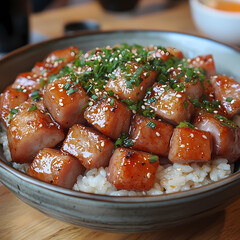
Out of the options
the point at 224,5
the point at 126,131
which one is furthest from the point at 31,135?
the point at 224,5

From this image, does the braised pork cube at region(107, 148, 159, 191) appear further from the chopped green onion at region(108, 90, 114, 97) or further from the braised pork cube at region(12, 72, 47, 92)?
the braised pork cube at region(12, 72, 47, 92)

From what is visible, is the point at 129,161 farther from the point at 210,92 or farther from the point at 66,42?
the point at 66,42

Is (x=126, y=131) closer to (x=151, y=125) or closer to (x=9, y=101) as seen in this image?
(x=151, y=125)

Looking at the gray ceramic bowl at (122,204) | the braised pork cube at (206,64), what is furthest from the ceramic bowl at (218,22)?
the gray ceramic bowl at (122,204)

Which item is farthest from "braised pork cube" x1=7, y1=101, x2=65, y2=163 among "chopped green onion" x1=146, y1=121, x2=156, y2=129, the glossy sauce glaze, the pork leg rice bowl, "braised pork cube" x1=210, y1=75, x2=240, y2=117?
the glossy sauce glaze

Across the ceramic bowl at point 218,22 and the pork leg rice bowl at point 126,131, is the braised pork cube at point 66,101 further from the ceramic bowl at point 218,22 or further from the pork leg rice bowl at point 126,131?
the ceramic bowl at point 218,22
